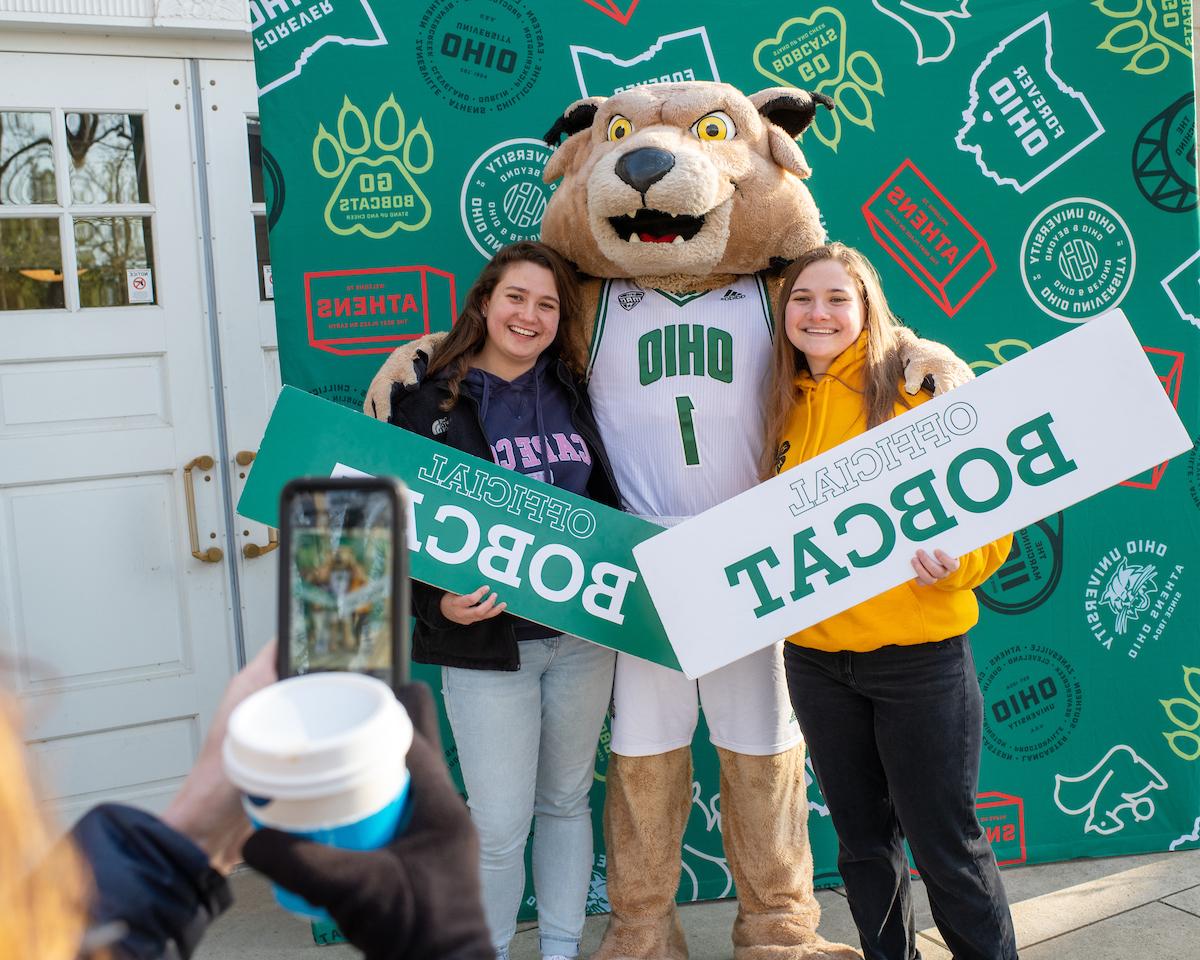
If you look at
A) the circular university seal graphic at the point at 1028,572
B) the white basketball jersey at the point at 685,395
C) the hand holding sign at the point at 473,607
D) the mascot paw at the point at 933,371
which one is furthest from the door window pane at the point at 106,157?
the circular university seal graphic at the point at 1028,572

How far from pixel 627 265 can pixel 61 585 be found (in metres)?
1.95

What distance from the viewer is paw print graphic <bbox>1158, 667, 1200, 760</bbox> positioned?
10.0 ft

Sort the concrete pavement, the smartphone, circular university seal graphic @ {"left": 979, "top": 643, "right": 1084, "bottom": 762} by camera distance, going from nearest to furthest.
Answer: the smartphone → the concrete pavement → circular university seal graphic @ {"left": 979, "top": 643, "right": 1084, "bottom": 762}

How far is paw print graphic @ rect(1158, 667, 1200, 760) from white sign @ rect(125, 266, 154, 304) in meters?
3.14

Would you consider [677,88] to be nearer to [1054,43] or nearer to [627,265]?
[627,265]

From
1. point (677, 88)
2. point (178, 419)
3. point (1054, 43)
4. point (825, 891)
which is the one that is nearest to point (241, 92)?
point (178, 419)

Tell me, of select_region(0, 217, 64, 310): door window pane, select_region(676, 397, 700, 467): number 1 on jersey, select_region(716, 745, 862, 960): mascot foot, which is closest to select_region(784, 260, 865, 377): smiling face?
select_region(676, 397, 700, 467): number 1 on jersey

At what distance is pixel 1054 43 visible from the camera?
9.51 feet

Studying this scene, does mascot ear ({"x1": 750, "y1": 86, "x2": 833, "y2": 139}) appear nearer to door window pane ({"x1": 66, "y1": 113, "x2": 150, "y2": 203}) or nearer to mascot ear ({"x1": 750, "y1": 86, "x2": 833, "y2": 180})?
mascot ear ({"x1": 750, "y1": 86, "x2": 833, "y2": 180})

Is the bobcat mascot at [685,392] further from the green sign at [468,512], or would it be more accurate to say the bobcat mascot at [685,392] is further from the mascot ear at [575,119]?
the green sign at [468,512]

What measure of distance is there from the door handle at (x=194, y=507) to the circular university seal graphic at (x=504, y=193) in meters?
1.10

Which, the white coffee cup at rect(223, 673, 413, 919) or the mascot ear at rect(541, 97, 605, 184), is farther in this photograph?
the mascot ear at rect(541, 97, 605, 184)

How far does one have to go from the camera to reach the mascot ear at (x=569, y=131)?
254 cm

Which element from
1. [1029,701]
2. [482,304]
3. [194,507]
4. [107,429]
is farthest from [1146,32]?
[107,429]
